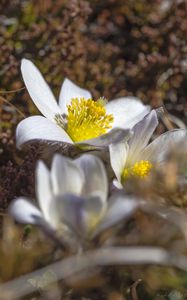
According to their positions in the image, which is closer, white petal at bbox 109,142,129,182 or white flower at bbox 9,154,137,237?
white flower at bbox 9,154,137,237

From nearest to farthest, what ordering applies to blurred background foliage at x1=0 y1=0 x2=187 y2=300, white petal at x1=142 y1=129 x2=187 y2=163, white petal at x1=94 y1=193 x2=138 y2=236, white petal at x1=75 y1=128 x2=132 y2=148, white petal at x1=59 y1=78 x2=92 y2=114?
1. white petal at x1=94 y1=193 x2=138 y2=236
2. white petal at x1=75 y1=128 x2=132 y2=148
3. white petal at x1=142 y1=129 x2=187 y2=163
4. white petal at x1=59 y1=78 x2=92 y2=114
5. blurred background foliage at x1=0 y1=0 x2=187 y2=300

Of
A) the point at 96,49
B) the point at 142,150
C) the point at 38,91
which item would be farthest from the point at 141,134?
the point at 96,49

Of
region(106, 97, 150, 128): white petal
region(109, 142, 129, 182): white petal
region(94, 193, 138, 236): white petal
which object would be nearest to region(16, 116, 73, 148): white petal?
region(109, 142, 129, 182): white petal

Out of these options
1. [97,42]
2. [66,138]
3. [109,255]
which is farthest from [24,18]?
[109,255]

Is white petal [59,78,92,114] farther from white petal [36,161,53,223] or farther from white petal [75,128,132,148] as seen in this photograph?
white petal [36,161,53,223]

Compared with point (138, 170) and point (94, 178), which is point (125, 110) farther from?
point (94, 178)

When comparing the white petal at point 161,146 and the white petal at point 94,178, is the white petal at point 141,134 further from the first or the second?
the white petal at point 94,178

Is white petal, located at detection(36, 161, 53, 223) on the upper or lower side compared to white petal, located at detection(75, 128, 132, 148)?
upper
